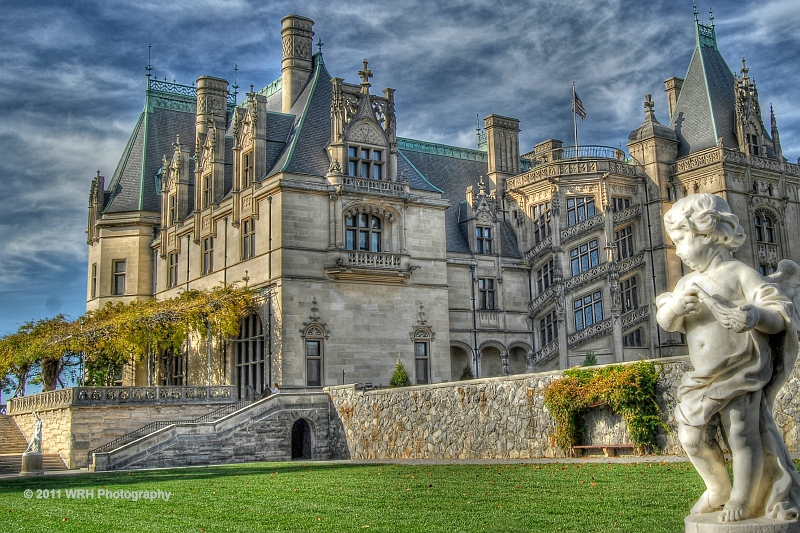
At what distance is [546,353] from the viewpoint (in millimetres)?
41188

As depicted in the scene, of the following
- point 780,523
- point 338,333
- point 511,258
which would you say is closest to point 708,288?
point 780,523

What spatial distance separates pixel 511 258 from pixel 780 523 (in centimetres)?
3786

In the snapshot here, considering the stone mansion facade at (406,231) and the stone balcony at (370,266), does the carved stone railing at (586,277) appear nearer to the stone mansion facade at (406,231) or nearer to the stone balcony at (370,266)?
the stone mansion facade at (406,231)

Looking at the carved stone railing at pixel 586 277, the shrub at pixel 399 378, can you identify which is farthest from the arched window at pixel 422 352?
the carved stone railing at pixel 586 277

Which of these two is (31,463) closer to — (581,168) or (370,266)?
(370,266)

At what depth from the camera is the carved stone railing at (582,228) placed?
135 feet

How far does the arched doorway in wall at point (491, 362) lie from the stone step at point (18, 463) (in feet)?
63.9

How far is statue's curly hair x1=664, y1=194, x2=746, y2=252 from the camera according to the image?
255 inches

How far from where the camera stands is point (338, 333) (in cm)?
3619

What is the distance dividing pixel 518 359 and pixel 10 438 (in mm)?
22984

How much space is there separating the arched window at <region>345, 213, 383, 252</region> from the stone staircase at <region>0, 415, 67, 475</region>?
14.1m

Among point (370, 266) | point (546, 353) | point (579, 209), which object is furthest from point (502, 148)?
point (370, 266)

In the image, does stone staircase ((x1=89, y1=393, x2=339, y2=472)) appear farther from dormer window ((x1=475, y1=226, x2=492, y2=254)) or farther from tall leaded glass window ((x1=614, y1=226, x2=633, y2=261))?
tall leaded glass window ((x1=614, y1=226, x2=633, y2=261))

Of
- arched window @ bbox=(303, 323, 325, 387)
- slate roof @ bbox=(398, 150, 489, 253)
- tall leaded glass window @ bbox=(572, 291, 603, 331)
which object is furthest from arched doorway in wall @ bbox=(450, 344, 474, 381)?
arched window @ bbox=(303, 323, 325, 387)
